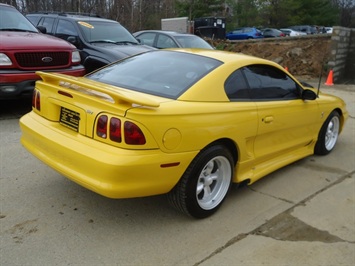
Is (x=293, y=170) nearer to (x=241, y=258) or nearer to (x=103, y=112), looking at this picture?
(x=241, y=258)

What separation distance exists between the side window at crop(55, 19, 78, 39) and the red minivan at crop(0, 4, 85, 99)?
1.40 meters

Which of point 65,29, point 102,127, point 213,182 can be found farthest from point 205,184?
point 65,29

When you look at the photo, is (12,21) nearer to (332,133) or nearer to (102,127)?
(102,127)

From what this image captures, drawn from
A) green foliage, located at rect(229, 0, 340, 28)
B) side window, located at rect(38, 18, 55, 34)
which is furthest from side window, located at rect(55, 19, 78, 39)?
green foliage, located at rect(229, 0, 340, 28)

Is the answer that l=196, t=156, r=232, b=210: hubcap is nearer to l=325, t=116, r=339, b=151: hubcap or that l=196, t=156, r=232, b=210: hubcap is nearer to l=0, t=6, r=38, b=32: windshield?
l=325, t=116, r=339, b=151: hubcap

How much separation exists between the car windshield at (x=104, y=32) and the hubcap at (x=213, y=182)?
218 inches

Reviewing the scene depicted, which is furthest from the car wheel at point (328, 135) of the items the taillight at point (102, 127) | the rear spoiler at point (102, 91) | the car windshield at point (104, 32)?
the car windshield at point (104, 32)

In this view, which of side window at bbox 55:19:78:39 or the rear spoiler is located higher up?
side window at bbox 55:19:78:39

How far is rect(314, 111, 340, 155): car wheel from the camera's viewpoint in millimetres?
5074

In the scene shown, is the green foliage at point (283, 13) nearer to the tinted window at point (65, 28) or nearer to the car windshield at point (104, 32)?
the car windshield at point (104, 32)

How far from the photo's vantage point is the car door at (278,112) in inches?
148

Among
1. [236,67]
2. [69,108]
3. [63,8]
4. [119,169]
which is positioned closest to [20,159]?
[69,108]

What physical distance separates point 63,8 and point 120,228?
1943 centimetres

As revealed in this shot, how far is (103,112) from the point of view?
287cm
